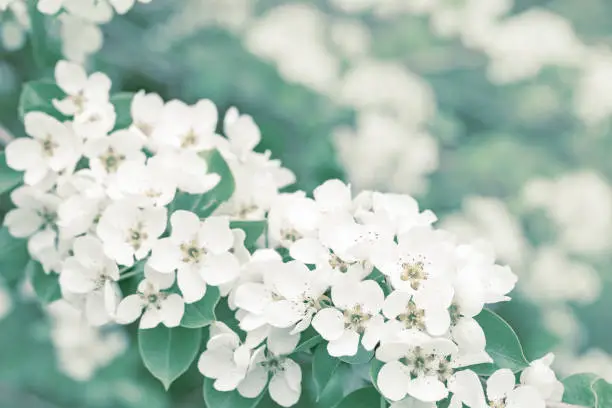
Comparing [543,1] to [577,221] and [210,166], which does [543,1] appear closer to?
[577,221]

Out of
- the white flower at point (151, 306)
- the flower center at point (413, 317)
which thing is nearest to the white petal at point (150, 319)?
the white flower at point (151, 306)

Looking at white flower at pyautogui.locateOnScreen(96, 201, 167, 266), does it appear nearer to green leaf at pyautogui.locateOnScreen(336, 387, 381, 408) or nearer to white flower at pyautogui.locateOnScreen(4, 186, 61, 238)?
white flower at pyautogui.locateOnScreen(4, 186, 61, 238)

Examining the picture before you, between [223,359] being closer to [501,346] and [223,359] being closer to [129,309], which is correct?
[129,309]

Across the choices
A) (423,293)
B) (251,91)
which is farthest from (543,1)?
(423,293)

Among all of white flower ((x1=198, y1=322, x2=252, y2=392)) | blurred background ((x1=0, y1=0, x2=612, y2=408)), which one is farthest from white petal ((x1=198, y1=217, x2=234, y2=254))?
blurred background ((x1=0, y1=0, x2=612, y2=408))

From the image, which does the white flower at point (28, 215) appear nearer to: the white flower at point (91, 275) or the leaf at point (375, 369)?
the white flower at point (91, 275)

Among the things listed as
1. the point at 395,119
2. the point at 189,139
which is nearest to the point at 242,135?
the point at 189,139
